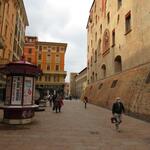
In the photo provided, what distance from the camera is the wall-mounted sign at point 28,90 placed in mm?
12141

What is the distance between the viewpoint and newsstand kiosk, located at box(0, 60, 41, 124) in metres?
11.7

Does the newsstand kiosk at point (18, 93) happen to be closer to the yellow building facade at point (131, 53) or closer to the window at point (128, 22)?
the yellow building facade at point (131, 53)

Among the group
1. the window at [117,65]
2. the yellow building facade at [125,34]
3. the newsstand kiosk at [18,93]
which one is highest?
the yellow building facade at [125,34]

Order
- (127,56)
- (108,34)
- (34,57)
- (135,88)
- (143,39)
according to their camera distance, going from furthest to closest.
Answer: (34,57) → (108,34) → (127,56) → (143,39) → (135,88)

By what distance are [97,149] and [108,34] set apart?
84.3ft

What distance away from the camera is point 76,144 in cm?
739

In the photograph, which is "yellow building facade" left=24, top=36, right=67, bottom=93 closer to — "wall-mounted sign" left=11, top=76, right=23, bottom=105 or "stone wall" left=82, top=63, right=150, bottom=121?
"stone wall" left=82, top=63, right=150, bottom=121

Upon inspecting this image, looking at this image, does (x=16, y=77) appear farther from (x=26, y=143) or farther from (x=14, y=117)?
(x=26, y=143)

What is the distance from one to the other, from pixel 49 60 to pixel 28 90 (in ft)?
180

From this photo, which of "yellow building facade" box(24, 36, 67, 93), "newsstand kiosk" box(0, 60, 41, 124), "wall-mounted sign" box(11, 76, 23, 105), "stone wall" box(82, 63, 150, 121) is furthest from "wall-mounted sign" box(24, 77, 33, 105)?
"yellow building facade" box(24, 36, 67, 93)

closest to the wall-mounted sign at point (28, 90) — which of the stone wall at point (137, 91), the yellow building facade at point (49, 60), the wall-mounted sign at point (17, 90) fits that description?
the wall-mounted sign at point (17, 90)

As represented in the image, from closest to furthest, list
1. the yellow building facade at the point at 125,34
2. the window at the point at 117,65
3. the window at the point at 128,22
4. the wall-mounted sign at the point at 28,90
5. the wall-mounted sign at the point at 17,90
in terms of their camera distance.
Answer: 1. the wall-mounted sign at the point at 17,90
2. the wall-mounted sign at the point at 28,90
3. the yellow building facade at the point at 125,34
4. the window at the point at 128,22
5. the window at the point at 117,65

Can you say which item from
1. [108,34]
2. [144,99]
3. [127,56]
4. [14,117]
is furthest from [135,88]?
[108,34]

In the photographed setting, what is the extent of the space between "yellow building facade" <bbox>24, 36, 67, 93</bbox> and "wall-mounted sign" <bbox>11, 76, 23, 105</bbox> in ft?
164
